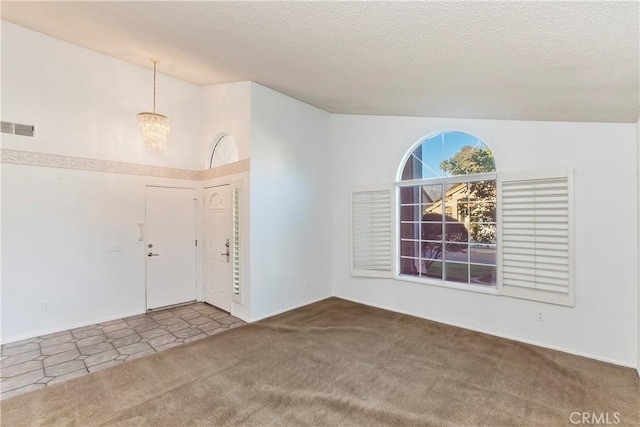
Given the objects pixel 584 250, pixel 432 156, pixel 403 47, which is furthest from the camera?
pixel 432 156

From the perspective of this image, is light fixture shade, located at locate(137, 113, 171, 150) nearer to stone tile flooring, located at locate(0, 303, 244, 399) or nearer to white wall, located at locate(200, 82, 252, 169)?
white wall, located at locate(200, 82, 252, 169)

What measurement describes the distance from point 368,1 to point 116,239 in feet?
15.3

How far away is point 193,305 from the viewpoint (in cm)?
504

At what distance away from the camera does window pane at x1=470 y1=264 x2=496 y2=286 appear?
Answer: 155 inches

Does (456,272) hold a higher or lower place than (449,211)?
lower

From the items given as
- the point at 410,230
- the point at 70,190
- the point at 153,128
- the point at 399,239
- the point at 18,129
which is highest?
the point at 153,128

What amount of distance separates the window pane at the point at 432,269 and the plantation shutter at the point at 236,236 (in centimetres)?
293

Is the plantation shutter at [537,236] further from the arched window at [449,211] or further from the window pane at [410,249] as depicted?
the window pane at [410,249]

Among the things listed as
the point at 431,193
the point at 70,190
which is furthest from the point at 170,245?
the point at 431,193

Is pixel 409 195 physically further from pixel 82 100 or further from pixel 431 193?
pixel 82 100

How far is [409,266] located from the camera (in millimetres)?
4789

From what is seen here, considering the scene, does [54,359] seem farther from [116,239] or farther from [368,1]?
[368,1]

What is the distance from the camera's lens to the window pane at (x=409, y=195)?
468 cm

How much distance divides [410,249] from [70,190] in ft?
16.9
